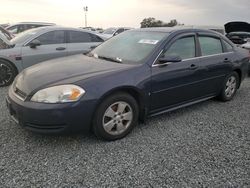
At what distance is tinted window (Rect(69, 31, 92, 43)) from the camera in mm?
7102

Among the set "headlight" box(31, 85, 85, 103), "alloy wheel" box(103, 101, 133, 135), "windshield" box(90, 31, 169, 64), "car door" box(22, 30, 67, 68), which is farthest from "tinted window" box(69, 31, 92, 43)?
"headlight" box(31, 85, 85, 103)

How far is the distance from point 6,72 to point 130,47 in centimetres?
345

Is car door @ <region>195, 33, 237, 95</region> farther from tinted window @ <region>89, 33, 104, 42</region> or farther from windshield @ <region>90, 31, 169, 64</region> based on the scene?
tinted window @ <region>89, 33, 104, 42</region>

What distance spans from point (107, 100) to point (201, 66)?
195 centimetres

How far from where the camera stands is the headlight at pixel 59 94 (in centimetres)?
300

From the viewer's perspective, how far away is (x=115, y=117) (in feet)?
11.2

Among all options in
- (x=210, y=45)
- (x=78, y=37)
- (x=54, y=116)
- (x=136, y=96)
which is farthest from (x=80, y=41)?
(x=54, y=116)

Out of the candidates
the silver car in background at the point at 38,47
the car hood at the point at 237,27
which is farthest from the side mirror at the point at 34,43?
the car hood at the point at 237,27

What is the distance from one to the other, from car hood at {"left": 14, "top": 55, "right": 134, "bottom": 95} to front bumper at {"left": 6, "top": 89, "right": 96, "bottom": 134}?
238mm

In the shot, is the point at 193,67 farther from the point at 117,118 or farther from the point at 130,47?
the point at 117,118

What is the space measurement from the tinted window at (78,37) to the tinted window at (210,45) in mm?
3684

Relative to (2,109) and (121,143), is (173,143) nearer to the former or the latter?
(121,143)

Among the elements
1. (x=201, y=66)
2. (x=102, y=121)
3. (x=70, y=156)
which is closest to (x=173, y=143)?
(x=102, y=121)

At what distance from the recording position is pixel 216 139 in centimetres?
363
